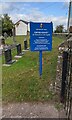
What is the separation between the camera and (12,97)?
4293mm

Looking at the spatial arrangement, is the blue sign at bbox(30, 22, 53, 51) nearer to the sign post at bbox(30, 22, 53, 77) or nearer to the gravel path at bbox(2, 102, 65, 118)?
the sign post at bbox(30, 22, 53, 77)

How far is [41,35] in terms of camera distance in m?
5.61

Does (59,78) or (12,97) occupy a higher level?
(59,78)

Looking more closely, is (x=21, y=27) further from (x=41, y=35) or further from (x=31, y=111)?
(x=31, y=111)

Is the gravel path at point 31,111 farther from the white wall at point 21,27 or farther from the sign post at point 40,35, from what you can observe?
the white wall at point 21,27

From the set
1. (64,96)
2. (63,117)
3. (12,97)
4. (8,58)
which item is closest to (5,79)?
(12,97)

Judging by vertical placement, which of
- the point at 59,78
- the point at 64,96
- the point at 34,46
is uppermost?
the point at 34,46

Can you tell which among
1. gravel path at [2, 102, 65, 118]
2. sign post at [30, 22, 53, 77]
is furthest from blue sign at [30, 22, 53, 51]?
gravel path at [2, 102, 65, 118]

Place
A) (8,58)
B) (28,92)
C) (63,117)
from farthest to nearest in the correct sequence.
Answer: (8,58) < (28,92) < (63,117)

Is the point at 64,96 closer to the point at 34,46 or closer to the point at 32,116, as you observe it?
the point at 32,116

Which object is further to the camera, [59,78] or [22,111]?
[59,78]

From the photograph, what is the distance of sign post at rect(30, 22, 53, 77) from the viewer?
5.53 metres

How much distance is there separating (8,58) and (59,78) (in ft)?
15.1

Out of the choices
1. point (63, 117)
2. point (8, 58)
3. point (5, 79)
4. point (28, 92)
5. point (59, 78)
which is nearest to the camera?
point (63, 117)
